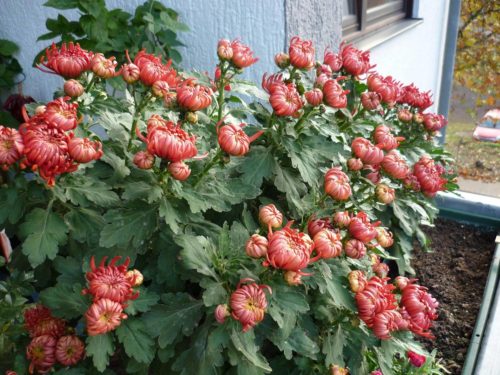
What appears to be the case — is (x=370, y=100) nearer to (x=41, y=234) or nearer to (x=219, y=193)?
(x=219, y=193)

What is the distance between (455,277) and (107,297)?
162 centimetres

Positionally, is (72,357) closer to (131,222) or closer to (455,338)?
(131,222)

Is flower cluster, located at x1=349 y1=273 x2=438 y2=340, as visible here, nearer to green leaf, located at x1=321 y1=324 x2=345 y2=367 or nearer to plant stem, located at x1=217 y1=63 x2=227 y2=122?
green leaf, located at x1=321 y1=324 x2=345 y2=367

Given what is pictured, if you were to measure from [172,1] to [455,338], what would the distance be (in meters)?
1.62

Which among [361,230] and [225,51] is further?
[225,51]

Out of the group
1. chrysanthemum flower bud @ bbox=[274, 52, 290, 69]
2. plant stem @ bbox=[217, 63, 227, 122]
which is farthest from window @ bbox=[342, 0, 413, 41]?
plant stem @ bbox=[217, 63, 227, 122]

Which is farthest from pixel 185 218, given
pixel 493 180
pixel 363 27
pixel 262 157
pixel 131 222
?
pixel 493 180

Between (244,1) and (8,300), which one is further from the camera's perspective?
(244,1)

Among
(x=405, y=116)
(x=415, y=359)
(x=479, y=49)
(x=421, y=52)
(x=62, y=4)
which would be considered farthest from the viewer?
(x=479, y=49)

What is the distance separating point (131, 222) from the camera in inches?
38.7

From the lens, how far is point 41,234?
96 cm

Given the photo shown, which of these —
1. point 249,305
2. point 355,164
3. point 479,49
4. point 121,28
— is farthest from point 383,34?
point 479,49

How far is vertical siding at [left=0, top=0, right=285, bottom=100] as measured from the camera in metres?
1.88

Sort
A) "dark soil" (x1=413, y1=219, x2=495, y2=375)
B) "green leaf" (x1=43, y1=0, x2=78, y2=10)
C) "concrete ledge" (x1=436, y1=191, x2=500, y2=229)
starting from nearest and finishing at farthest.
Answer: "dark soil" (x1=413, y1=219, x2=495, y2=375), "green leaf" (x1=43, y1=0, x2=78, y2=10), "concrete ledge" (x1=436, y1=191, x2=500, y2=229)
